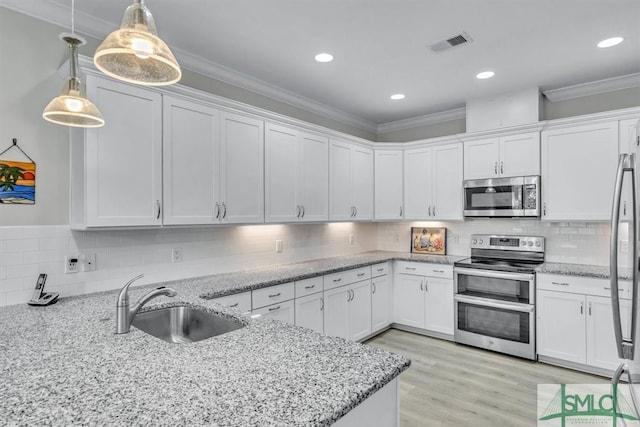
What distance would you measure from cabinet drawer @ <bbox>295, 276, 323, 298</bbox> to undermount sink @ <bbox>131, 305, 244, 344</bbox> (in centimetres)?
124

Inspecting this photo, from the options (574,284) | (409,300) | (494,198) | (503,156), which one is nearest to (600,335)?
(574,284)

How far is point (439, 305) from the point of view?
4.05 meters

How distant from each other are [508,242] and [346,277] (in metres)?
1.97

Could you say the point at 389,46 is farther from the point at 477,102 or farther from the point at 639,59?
the point at 639,59

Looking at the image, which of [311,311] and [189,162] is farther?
[311,311]

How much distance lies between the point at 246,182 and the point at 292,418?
94.8 inches

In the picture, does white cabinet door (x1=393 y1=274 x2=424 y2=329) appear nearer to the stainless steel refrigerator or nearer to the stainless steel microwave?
the stainless steel microwave

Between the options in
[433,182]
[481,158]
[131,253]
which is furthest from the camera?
[433,182]

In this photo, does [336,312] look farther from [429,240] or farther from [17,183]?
[17,183]

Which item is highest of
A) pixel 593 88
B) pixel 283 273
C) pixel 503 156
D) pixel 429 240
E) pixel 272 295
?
pixel 593 88

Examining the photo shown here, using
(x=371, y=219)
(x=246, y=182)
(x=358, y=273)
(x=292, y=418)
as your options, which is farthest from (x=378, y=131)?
(x=292, y=418)

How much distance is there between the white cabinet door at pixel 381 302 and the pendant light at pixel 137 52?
325 cm

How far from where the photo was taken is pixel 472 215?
4.07 m

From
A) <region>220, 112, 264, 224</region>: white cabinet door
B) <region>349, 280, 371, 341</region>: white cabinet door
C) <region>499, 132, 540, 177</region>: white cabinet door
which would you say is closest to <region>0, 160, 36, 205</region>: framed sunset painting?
<region>220, 112, 264, 224</region>: white cabinet door
